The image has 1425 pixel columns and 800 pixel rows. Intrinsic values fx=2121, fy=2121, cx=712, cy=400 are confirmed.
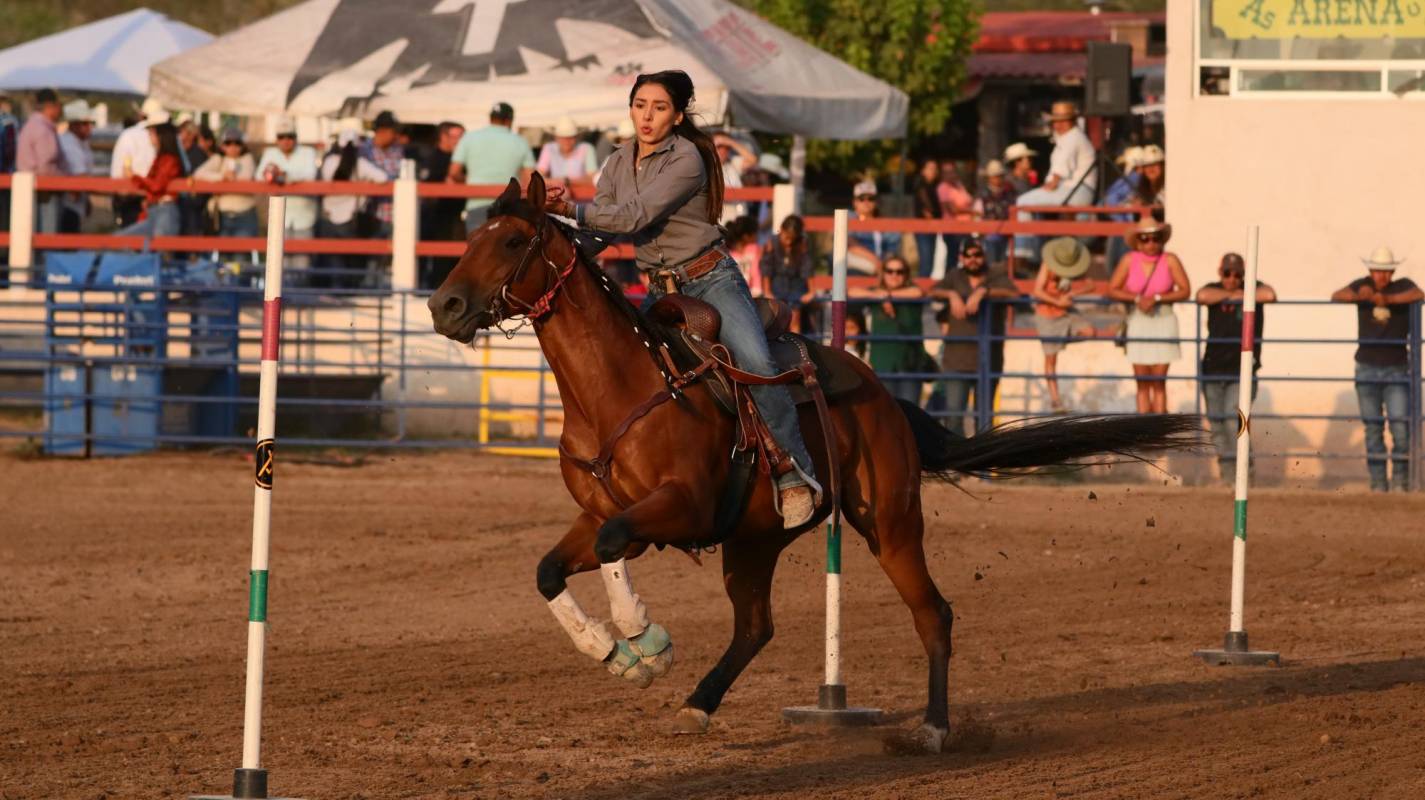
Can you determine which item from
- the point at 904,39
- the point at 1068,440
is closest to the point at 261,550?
the point at 1068,440

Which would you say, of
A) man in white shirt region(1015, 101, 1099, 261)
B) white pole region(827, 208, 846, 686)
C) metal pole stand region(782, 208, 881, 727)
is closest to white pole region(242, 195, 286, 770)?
metal pole stand region(782, 208, 881, 727)

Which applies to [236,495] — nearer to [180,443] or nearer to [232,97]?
[180,443]

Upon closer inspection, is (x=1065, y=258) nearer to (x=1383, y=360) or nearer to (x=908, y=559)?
(x=1383, y=360)

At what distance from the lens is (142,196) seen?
20.9m

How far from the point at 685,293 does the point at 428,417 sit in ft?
37.2

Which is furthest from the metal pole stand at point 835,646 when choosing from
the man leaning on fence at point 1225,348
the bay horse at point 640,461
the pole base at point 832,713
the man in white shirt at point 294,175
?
the man in white shirt at point 294,175

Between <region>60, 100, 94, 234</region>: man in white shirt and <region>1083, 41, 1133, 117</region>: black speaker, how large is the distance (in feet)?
32.9

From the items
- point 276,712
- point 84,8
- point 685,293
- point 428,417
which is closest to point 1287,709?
point 685,293

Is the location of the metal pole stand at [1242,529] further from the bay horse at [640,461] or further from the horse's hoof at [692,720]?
the horse's hoof at [692,720]

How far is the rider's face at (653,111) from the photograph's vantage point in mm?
7830

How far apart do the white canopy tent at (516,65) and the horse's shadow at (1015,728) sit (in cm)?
1122

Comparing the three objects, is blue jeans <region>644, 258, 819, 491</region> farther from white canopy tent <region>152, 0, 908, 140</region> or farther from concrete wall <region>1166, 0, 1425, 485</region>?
white canopy tent <region>152, 0, 908, 140</region>

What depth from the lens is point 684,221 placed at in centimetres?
802

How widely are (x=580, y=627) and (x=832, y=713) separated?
1.68 meters
